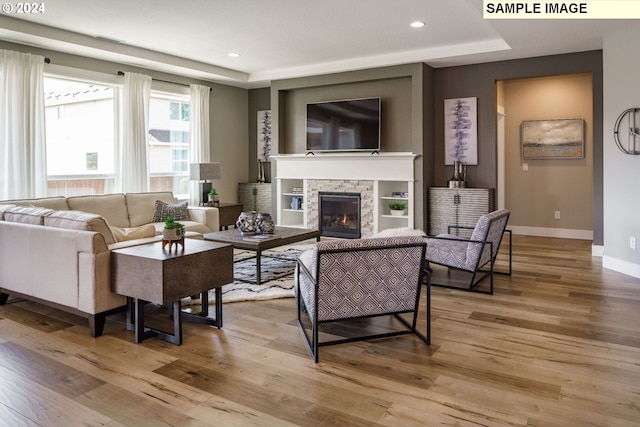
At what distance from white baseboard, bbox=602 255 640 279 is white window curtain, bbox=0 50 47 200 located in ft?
21.3

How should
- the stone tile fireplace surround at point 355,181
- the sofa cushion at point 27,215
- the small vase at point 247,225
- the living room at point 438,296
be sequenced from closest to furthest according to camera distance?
1. the living room at point 438,296
2. the sofa cushion at point 27,215
3. the small vase at point 247,225
4. the stone tile fireplace surround at point 355,181

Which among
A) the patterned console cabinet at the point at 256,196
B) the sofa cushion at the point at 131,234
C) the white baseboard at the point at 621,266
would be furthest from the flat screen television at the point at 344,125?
the sofa cushion at the point at 131,234

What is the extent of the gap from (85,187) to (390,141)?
14.1 feet

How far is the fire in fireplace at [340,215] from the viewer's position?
7230mm

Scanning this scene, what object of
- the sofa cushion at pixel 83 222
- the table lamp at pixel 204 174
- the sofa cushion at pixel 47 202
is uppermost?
the table lamp at pixel 204 174

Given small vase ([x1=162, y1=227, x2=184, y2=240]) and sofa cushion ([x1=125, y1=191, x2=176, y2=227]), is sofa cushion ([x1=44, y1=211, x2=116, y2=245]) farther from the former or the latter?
sofa cushion ([x1=125, y1=191, x2=176, y2=227])

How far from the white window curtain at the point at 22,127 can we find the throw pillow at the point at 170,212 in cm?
128

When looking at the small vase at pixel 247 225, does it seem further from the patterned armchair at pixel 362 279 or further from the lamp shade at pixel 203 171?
the lamp shade at pixel 203 171

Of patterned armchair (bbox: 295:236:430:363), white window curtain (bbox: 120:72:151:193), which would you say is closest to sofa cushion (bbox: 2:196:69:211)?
white window curtain (bbox: 120:72:151:193)

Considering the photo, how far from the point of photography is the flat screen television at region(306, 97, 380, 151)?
6.97 meters

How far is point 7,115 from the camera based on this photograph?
206 inches

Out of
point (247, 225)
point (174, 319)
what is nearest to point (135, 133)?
point (247, 225)

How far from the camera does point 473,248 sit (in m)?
4.27

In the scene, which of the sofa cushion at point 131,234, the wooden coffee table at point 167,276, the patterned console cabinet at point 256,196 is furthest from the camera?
the patterned console cabinet at point 256,196
